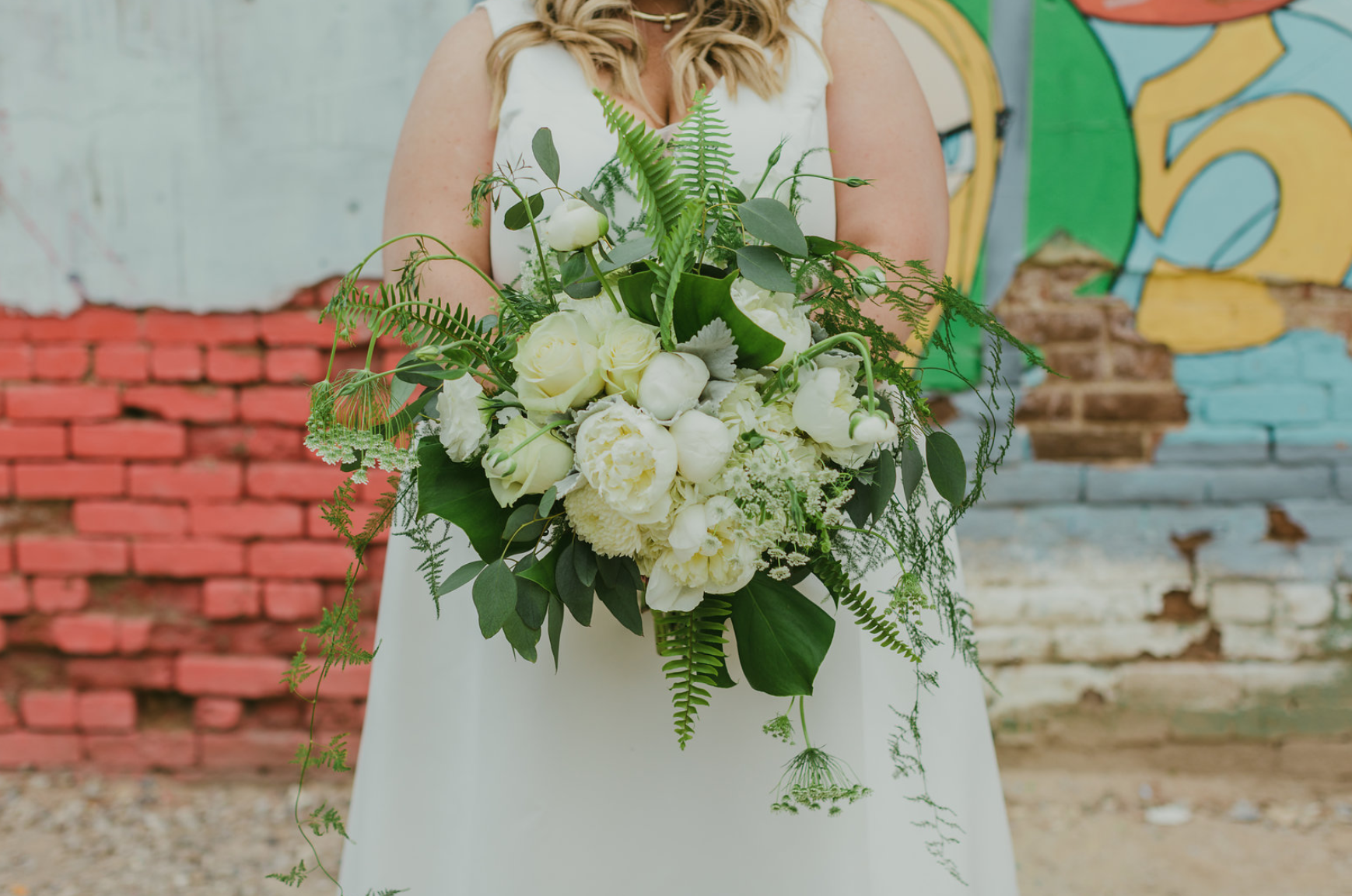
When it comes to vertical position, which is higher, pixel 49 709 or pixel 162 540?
pixel 162 540

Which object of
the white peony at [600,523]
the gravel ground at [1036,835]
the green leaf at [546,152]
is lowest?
the gravel ground at [1036,835]

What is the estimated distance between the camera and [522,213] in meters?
0.97

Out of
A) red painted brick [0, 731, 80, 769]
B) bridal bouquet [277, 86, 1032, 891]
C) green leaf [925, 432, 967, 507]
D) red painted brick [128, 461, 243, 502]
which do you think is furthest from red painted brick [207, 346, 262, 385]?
green leaf [925, 432, 967, 507]

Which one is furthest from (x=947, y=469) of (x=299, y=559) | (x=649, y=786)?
(x=299, y=559)

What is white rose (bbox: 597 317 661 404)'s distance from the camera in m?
0.88

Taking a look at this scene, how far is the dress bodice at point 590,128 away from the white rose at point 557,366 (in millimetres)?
438

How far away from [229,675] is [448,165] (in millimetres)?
1931

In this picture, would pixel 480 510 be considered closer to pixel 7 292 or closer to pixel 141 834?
pixel 141 834

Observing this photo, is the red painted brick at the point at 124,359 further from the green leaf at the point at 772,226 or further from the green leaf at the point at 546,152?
the green leaf at the point at 772,226


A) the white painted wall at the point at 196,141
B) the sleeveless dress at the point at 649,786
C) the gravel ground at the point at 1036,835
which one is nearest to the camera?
the sleeveless dress at the point at 649,786

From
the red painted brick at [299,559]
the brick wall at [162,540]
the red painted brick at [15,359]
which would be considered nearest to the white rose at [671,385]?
the brick wall at [162,540]

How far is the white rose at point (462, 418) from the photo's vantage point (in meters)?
0.92

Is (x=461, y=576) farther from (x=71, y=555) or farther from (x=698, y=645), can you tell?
(x=71, y=555)

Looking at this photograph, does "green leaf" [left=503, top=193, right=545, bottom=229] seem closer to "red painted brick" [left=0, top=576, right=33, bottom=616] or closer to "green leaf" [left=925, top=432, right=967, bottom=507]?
"green leaf" [left=925, top=432, right=967, bottom=507]
